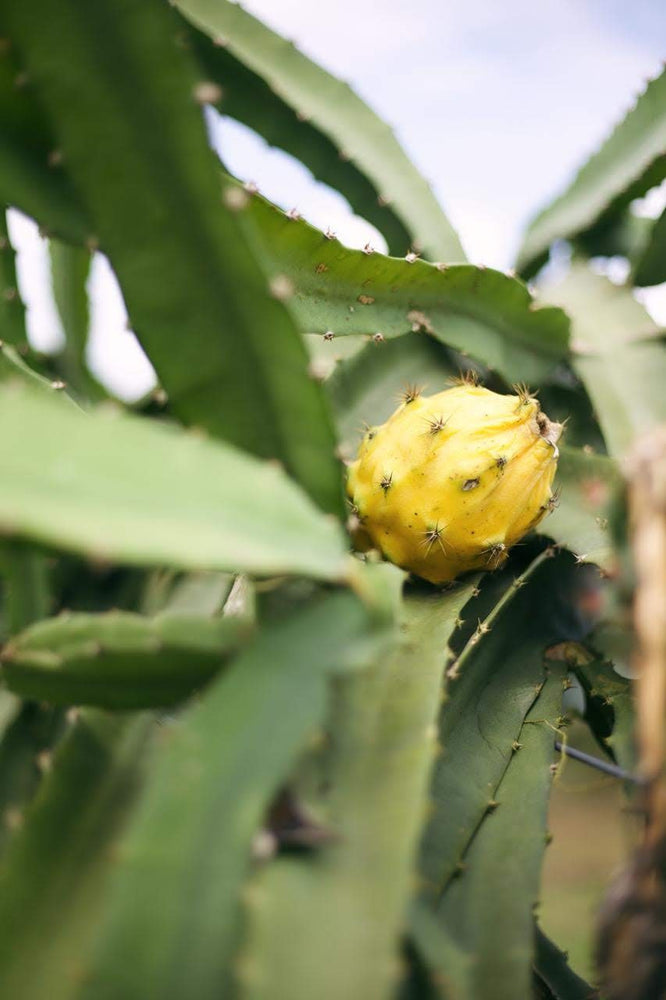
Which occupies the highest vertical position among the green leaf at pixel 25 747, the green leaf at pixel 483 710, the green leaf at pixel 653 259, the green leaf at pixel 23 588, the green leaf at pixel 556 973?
the green leaf at pixel 653 259

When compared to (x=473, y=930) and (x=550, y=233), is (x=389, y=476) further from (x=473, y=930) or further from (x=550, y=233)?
(x=550, y=233)

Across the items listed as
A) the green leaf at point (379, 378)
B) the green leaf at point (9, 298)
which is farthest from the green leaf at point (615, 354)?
the green leaf at point (9, 298)

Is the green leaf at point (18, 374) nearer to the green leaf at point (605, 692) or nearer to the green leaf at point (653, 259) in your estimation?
the green leaf at point (605, 692)

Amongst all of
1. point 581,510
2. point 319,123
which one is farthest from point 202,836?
point 319,123

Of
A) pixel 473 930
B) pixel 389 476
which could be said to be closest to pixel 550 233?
pixel 389 476

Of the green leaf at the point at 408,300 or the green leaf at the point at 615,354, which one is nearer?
the green leaf at the point at 408,300

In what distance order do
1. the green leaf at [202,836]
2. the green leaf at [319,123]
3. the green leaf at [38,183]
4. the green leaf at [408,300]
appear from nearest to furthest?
1. the green leaf at [202,836]
2. the green leaf at [38,183]
3. the green leaf at [408,300]
4. the green leaf at [319,123]

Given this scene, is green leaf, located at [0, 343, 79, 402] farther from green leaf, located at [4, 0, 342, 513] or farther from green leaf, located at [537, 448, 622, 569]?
green leaf, located at [537, 448, 622, 569]

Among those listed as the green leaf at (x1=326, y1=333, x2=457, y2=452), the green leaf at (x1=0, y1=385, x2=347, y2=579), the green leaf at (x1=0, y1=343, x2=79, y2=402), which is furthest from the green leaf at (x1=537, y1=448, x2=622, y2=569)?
the green leaf at (x1=0, y1=343, x2=79, y2=402)
